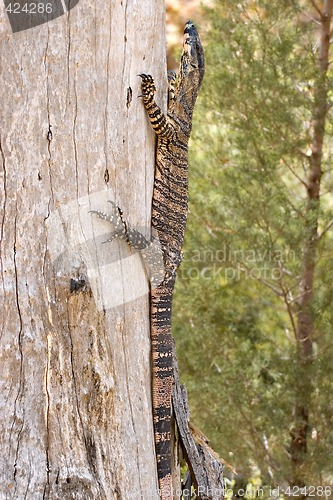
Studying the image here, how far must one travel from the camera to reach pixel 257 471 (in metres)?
6.12

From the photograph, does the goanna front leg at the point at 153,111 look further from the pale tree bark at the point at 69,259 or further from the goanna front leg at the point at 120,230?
the goanna front leg at the point at 120,230

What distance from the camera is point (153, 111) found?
3225 mm

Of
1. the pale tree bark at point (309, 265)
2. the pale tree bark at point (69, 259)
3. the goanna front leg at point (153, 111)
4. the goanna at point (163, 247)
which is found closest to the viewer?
the pale tree bark at point (69, 259)

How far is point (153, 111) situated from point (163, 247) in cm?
67

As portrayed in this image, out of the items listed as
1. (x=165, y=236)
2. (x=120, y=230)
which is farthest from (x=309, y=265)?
(x=120, y=230)

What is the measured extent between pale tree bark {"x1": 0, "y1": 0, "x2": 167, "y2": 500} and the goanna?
0.55 ft

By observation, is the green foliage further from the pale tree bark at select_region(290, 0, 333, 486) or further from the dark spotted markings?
the dark spotted markings

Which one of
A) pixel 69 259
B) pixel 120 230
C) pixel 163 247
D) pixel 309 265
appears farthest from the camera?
pixel 309 265

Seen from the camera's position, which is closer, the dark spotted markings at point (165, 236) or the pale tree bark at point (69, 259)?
the pale tree bark at point (69, 259)

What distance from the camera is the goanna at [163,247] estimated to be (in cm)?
327

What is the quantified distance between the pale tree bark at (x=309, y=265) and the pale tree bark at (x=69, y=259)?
2.77 meters

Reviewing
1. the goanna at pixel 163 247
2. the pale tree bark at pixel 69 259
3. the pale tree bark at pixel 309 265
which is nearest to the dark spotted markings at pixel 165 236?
the goanna at pixel 163 247

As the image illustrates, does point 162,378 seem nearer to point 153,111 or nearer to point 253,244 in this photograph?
point 153,111

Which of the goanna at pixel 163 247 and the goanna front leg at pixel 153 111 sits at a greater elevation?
the goanna front leg at pixel 153 111
